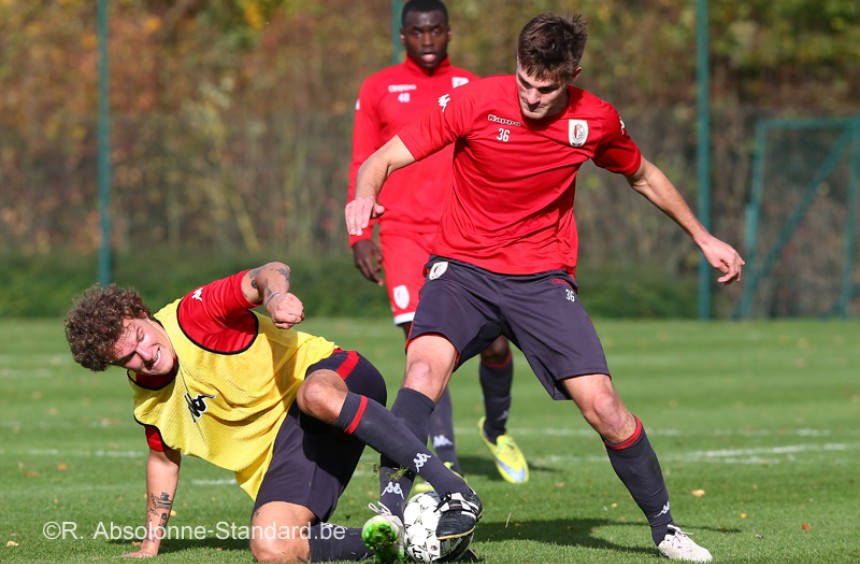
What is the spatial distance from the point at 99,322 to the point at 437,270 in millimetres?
1488

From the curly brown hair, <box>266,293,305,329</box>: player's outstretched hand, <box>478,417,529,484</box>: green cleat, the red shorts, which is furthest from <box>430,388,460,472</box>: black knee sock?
<box>266,293,305,329</box>: player's outstretched hand

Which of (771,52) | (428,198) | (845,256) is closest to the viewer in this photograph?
(428,198)

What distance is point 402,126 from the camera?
846 centimetres

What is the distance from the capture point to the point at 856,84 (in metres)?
23.7

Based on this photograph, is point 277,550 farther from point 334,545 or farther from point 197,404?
point 197,404

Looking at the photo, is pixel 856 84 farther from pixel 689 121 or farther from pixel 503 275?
pixel 503 275

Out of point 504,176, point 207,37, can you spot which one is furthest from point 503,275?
point 207,37

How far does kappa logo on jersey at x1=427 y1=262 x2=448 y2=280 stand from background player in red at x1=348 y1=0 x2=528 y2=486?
1949 mm

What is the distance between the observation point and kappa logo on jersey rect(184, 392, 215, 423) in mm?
5883

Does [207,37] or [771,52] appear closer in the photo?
[771,52]

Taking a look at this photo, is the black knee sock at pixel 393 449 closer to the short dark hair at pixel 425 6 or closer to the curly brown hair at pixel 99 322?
the curly brown hair at pixel 99 322

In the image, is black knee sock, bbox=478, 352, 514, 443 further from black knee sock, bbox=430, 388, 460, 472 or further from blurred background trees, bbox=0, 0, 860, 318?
blurred background trees, bbox=0, 0, 860, 318

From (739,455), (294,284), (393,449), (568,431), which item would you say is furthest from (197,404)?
(294,284)

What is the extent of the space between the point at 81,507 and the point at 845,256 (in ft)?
51.5
